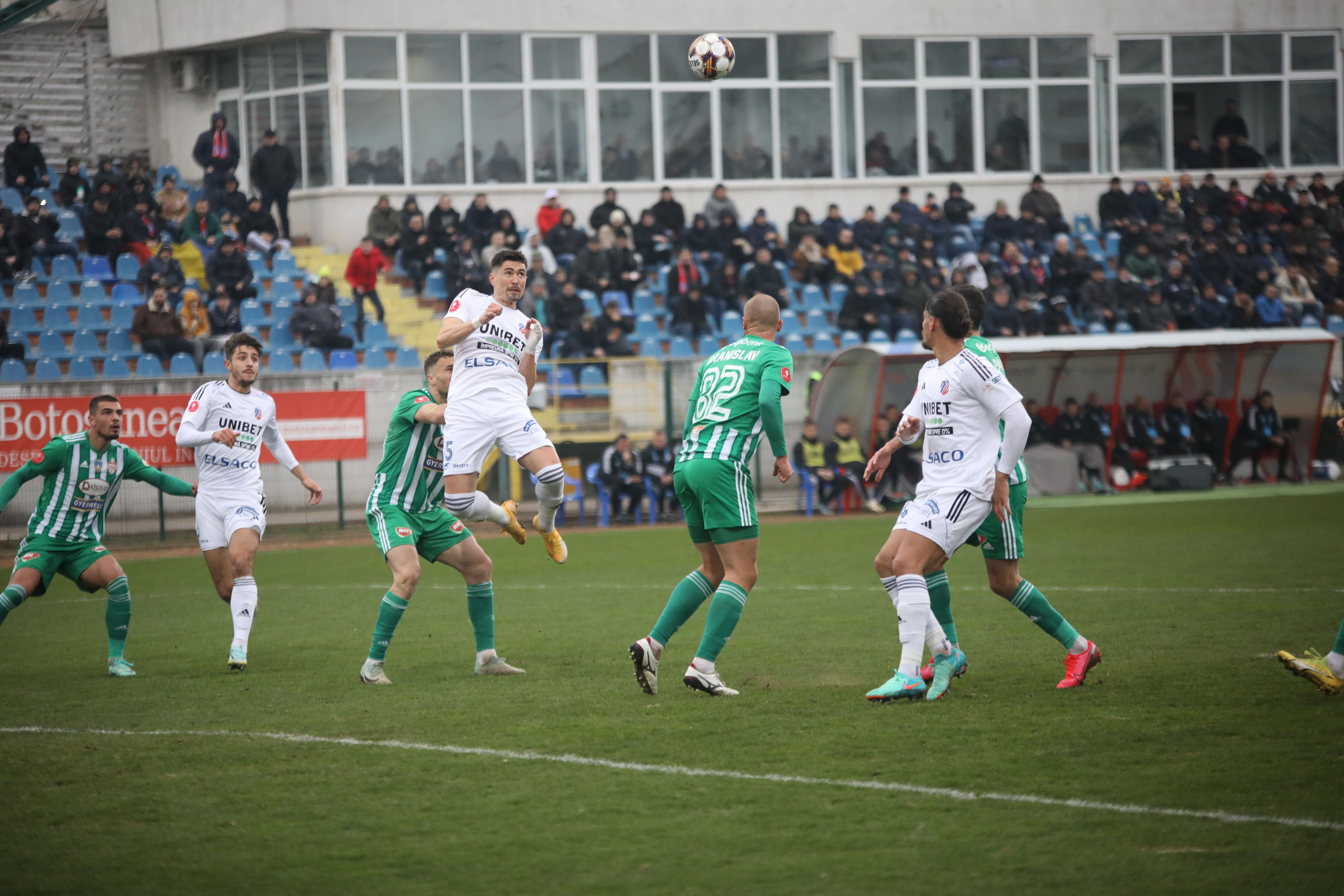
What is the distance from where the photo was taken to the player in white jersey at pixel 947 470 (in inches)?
261

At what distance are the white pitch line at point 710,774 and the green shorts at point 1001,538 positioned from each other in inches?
83.4

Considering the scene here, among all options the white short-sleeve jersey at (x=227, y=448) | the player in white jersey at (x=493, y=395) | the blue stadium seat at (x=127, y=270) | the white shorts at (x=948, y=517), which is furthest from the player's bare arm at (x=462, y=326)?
the blue stadium seat at (x=127, y=270)

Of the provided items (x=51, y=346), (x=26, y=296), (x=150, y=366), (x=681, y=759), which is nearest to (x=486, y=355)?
(x=681, y=759)

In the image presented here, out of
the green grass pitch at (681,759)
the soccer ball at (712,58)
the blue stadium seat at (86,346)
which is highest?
the soccer ball at (712,58)

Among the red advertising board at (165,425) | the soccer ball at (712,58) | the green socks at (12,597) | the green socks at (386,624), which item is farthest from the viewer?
the red advertising board at (165,425)

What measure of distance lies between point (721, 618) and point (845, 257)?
2045cm

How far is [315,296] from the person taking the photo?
73.4ft

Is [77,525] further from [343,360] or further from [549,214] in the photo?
[549,214]

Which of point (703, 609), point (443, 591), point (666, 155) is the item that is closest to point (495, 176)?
point (666, 155)

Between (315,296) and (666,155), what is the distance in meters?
9.53

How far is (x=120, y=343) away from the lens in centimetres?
2120

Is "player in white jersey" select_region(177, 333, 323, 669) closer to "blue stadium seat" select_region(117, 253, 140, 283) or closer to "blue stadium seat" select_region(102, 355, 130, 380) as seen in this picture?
"blue stadium seat" select_region(102, 355, 130, 380)

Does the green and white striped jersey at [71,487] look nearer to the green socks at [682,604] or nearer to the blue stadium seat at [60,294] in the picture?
the green socks at [682,604]

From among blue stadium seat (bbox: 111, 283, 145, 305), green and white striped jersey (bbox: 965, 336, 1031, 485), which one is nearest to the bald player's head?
green and white striped jersey (bbox: 965, 336, 1031, 485)
